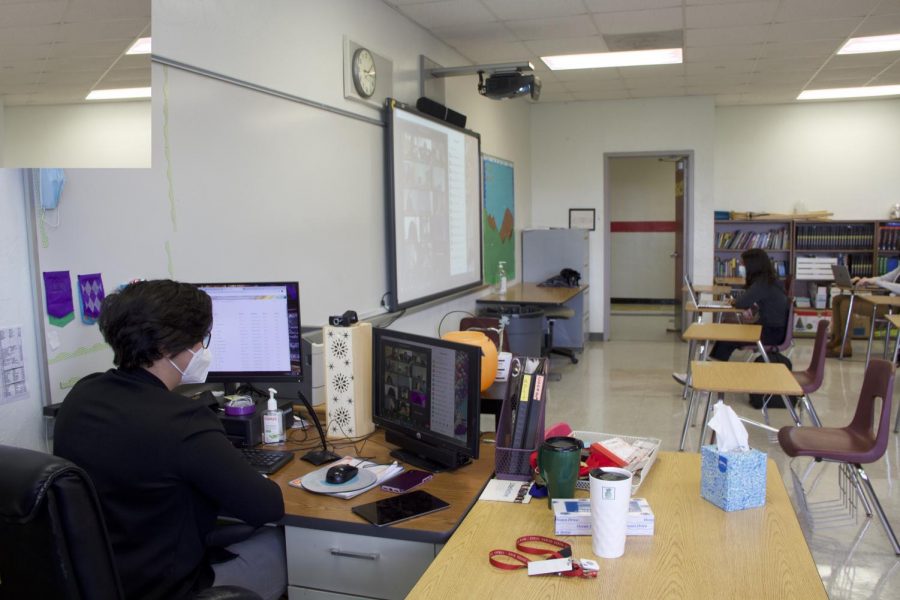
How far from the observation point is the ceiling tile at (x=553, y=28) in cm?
550

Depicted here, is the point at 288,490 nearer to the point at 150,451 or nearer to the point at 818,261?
the point at 150,451

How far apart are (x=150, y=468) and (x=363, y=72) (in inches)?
131

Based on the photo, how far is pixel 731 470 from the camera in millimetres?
1899

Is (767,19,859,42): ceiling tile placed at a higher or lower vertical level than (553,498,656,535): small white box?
higher

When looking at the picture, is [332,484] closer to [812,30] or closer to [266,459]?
[266,459]

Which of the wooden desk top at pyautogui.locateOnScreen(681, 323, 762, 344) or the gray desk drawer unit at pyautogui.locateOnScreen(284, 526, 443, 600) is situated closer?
the gray desk drawer unit at pyautogui.locateOnScreen(284, 526, 443, 600)

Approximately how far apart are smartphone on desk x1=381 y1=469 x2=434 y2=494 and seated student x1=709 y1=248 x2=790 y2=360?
14.5ft

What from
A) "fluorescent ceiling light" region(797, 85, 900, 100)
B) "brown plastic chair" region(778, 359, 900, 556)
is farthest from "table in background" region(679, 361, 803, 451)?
"fluorescent ceiling light" region(797, 85, 900, 100)

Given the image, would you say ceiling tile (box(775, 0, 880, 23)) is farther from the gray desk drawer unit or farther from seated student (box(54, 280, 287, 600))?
seated student (box(54, 280, 287, 600))

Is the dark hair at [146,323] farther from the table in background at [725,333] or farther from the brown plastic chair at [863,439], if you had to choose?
the table in background at [725,333]

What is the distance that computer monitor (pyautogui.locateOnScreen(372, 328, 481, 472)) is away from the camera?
7.17ft

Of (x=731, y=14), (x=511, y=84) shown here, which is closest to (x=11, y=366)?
(x=511, y=84)

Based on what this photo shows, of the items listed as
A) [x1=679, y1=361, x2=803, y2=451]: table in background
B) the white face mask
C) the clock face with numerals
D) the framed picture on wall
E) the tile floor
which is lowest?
the tile floor

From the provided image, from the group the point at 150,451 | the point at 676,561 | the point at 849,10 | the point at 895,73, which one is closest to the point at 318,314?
the point at 150,451
